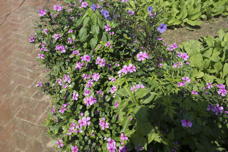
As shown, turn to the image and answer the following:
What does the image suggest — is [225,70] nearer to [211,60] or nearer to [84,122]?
→ [211,60]

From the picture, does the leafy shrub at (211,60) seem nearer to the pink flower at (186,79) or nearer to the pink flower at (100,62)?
the pink flower at (186,79)

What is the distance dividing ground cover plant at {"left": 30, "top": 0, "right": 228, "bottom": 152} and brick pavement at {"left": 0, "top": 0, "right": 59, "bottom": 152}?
0.31m

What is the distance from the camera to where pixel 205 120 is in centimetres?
193

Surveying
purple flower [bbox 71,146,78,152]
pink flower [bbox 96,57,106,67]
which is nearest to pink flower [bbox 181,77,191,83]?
pink flower [bbox 96,57,106,67]

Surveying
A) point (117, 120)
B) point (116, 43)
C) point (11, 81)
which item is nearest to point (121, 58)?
point (116, 43)

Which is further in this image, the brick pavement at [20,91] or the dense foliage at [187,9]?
the dense foliage at [187,9]

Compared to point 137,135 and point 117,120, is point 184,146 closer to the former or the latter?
point 137,135

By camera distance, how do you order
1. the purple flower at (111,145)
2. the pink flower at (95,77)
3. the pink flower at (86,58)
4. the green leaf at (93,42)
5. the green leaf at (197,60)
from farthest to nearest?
the green leaf at (197,60), the green leaf at (93,42), the pink flower at (86,58), the pink flower at (95,77), the purple flower at (111,145)

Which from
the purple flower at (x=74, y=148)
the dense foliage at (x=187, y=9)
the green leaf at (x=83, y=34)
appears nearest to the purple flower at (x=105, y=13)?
the green leaf at (x=83, y=34)

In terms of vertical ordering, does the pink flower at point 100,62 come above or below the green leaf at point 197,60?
above

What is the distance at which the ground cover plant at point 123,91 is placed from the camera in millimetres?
1929

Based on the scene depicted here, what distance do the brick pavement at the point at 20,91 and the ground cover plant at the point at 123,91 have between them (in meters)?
0.31

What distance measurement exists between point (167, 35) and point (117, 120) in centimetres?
215

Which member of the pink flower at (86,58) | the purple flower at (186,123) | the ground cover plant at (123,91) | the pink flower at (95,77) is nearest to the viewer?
the purple flower at (186,123)
